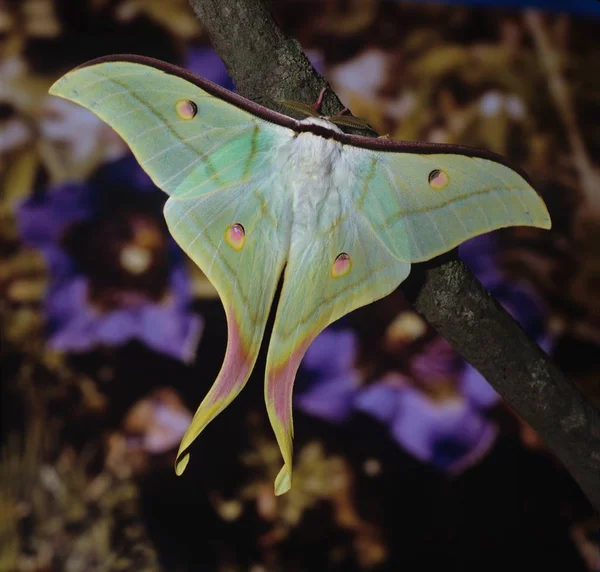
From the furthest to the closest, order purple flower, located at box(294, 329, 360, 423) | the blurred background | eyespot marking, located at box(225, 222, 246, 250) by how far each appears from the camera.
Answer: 1. purple flower, located at box(294, 329, 360, 423)
2. the blurred background
3. eyespot marking, located at box(225, 222, 246, 250)

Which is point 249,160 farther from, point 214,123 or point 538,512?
point 538,512

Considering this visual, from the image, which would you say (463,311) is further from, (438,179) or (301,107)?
(301,107)

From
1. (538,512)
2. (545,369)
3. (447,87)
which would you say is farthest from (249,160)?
(538,512)

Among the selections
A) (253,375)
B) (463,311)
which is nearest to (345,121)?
(463,311)

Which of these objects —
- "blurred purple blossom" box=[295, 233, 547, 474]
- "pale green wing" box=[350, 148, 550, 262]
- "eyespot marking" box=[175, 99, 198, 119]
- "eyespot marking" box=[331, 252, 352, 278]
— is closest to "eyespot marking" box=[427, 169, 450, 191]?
"pale green wing" box=[350, 148, 550, 262]

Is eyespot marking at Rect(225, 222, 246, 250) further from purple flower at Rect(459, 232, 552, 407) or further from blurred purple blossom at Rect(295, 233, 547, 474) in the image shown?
purple flower at Rect(459, 232, 552, 407)

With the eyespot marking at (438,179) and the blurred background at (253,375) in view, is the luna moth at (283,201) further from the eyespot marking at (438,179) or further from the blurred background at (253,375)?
the blurred background at (253,375)

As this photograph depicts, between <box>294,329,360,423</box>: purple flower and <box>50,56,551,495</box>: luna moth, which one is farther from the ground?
<box>50,56,551,495</box>: luna moth

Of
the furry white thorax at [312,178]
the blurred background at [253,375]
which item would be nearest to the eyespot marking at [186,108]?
the furry white thorax at [312,178]
